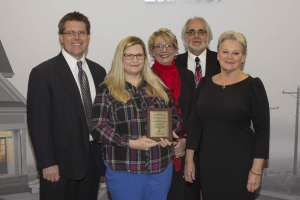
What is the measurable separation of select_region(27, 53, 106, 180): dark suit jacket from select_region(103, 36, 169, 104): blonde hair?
1.46 feet

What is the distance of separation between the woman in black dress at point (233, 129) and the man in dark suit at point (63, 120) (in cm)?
97

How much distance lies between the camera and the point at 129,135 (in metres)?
1.95

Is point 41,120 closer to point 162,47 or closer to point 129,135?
point 129,135

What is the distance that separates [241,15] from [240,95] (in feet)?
7.02

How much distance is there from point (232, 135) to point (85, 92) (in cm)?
130

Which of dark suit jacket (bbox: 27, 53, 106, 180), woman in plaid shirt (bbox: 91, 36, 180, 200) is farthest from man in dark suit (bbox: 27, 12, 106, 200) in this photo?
woman in plaid shirt (bbox: 91, 36, 180, 200)

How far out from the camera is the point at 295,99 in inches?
154

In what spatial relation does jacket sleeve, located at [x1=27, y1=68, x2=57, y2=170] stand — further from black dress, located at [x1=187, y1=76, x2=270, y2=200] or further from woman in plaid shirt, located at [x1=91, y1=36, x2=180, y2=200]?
black dress, located at [x1=187, y1=76, x2=270, y2=200]

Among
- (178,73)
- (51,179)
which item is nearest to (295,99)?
(178,73)

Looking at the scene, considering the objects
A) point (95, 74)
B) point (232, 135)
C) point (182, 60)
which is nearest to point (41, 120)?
point (95, 74)

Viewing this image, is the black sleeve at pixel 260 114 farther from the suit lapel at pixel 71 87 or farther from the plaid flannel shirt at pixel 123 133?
the suit lapel at pixel 71 87

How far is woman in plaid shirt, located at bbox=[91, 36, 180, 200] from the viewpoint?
1.94 m

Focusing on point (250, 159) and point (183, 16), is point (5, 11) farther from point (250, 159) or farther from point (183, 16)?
point (250, 159)

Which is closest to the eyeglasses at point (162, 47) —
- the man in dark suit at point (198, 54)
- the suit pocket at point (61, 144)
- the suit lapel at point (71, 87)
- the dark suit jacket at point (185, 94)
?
the dark suit jacket at point (185, 94)
